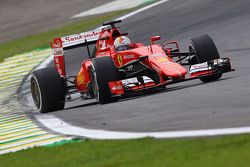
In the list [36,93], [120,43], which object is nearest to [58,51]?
[36,93]

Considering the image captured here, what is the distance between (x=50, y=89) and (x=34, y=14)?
1818cm

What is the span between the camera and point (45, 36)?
28.3 m

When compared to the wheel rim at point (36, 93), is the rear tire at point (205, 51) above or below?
above

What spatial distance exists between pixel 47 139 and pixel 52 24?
2001cm

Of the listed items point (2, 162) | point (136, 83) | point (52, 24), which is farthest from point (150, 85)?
point (52, 24)

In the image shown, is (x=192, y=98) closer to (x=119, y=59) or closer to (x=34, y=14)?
(x=119, y=59)

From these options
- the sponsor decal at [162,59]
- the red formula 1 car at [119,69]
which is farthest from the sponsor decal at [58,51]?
the sponsor decal at [162,59]

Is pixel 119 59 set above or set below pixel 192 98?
above

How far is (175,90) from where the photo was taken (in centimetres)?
1459

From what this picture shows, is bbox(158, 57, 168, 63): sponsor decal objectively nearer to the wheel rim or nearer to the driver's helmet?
the driver's helmet

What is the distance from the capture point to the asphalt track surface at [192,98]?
1006 cm

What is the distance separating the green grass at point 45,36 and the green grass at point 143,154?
16.7 metres

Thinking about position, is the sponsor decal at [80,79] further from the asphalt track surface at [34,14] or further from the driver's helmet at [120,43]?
the asphalt track surface at [34,14]

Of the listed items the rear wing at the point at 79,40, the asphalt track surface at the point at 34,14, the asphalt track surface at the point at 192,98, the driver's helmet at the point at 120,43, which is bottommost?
the asphalt track surface at the point at 192,98
